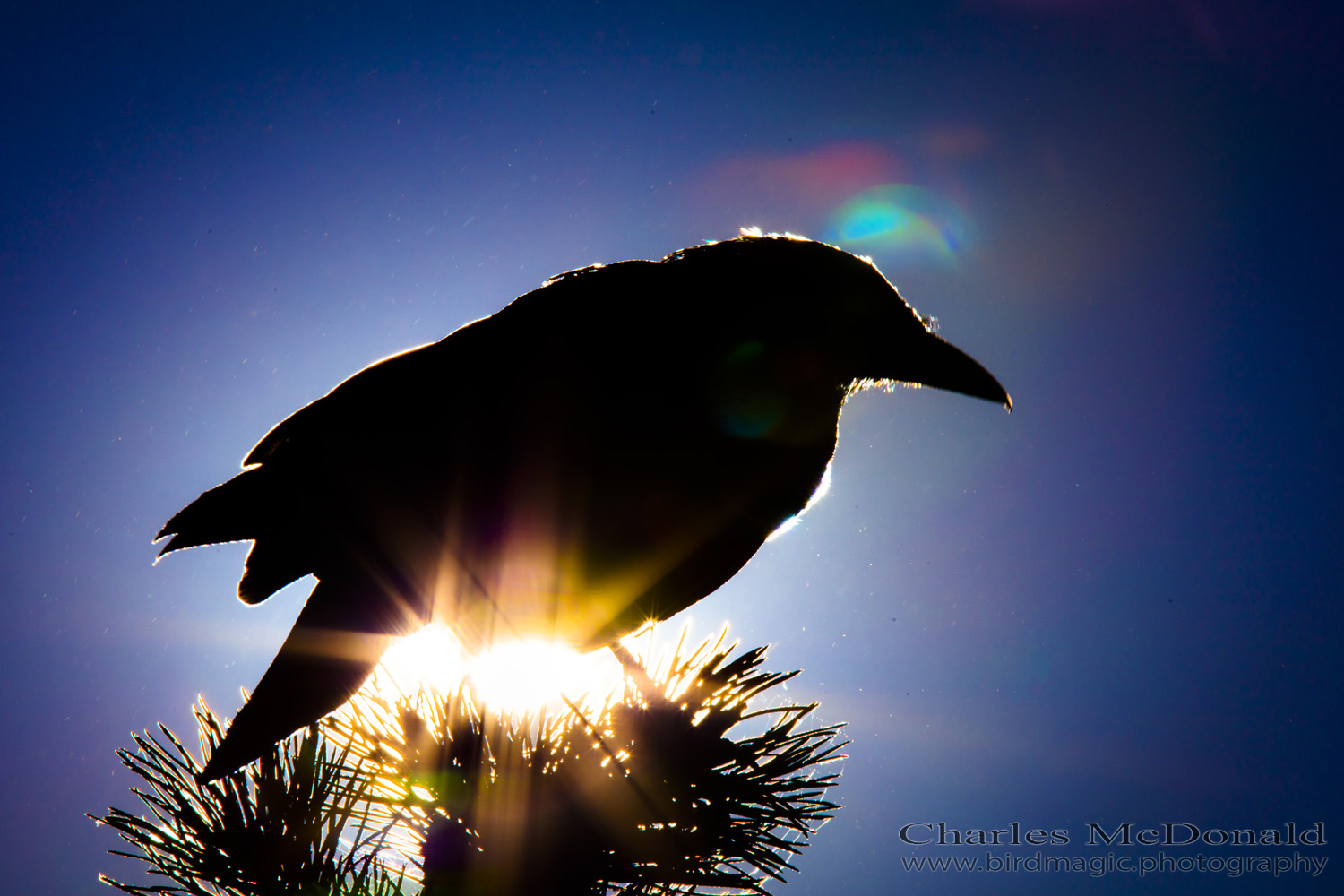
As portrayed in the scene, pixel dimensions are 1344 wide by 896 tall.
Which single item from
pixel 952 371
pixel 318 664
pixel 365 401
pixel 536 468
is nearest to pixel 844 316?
pixel 952 371

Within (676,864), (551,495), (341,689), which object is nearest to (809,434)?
(551,495)

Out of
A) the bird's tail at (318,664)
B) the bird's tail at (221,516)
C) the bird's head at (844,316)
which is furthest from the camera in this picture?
the bird's head at (844,316)

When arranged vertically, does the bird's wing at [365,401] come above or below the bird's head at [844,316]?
below

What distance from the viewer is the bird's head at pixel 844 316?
5.75 feet

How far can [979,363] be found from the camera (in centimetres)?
186

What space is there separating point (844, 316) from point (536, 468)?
0.83 meters

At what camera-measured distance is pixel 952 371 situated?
185cm

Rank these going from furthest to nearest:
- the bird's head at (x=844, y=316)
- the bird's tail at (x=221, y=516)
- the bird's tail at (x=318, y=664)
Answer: the bird's head at (x=844, y=316), the bird's tail at (x=221, y=516), the bird's tail at (x=318, y=664)

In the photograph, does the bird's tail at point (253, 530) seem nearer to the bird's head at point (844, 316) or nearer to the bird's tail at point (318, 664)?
the bird's tail at point (318, 664)

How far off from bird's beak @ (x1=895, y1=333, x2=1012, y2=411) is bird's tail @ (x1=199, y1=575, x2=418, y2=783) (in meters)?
1.36

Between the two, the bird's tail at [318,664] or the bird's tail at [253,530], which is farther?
the bird's tail at [253,530]

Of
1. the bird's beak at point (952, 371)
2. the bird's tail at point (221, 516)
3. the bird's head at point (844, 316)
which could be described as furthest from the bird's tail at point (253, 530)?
the bird's beak at point (952, 371)

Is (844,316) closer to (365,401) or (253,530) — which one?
(365,401)

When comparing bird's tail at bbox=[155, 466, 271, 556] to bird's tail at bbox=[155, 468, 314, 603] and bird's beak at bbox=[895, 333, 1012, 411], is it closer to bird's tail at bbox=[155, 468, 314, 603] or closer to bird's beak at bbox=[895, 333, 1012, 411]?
bird's tail at bbox=[155, 468, 314, 603]
